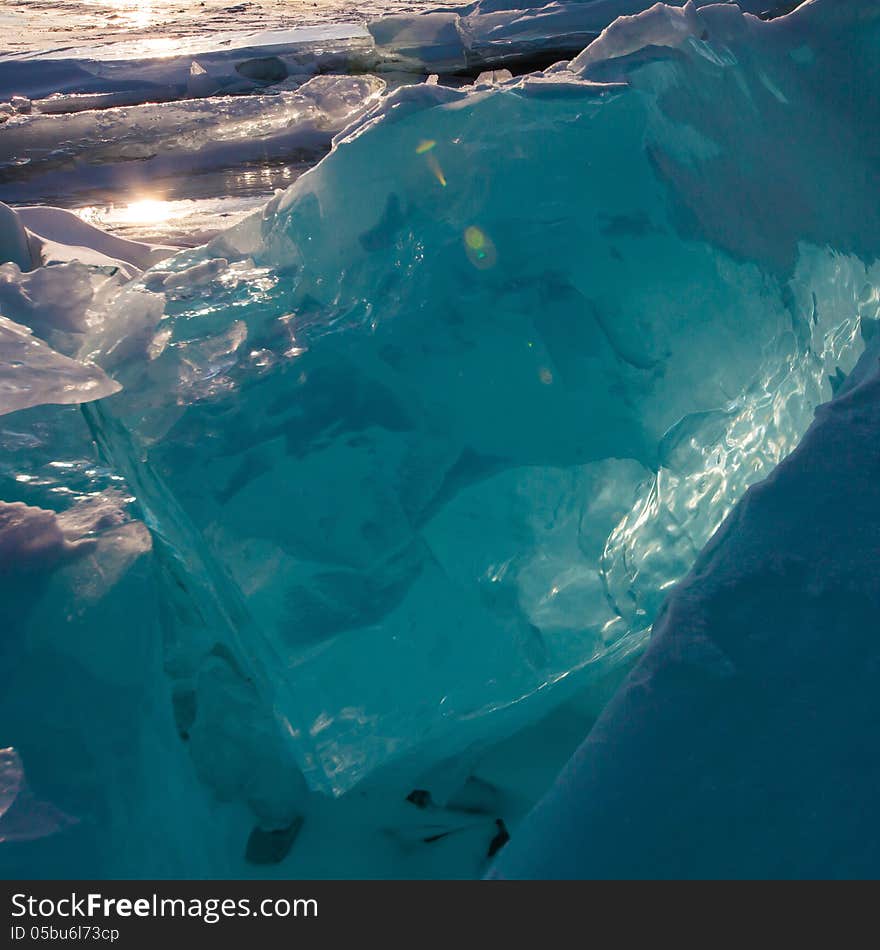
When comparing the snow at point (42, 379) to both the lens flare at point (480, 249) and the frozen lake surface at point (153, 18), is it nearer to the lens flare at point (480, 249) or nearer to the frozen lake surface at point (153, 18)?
the lens flare at point (480, 249)

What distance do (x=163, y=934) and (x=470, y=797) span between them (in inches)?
22.5

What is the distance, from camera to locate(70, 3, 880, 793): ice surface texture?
132cm

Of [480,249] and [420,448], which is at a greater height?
[480,249]

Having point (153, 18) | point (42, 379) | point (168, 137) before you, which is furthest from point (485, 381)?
point (153, 18)

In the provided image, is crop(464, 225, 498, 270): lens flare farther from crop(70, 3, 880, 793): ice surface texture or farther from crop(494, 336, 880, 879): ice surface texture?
crop(494, 336, 880, 879): ice surface texture

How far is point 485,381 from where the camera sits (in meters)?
1.41

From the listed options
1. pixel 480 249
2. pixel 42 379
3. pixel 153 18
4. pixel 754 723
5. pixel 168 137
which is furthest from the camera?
pixel 153 18

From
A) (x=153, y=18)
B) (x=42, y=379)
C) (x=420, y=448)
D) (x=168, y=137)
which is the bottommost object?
(x=168, y=137)

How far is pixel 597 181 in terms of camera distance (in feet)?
5.06

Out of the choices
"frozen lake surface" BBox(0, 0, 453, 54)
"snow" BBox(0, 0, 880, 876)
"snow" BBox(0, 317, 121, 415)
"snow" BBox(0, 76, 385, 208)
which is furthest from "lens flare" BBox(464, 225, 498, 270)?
"frozen lake surface" BBox(0, 0, 453, 54)

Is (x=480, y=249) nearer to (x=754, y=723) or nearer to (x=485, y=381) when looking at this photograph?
(x=485, y=381)

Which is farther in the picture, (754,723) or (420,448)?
(420,448)

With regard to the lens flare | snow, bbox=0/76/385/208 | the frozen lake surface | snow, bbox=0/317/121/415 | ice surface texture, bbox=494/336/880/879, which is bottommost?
snow, bbox=0/76/385/208

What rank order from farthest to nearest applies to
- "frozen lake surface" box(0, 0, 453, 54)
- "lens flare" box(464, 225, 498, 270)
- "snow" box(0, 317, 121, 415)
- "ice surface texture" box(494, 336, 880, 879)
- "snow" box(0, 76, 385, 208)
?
"frozen lake surface" box(0, 0, 453, 54) < "snow" box(0, 76, 385, 208) < "lens flare" box(464, 225, 498, 270) < "snow" box(0, 317, 121, 415) < "ice surface texture" box(494, 336, 880, 879)
